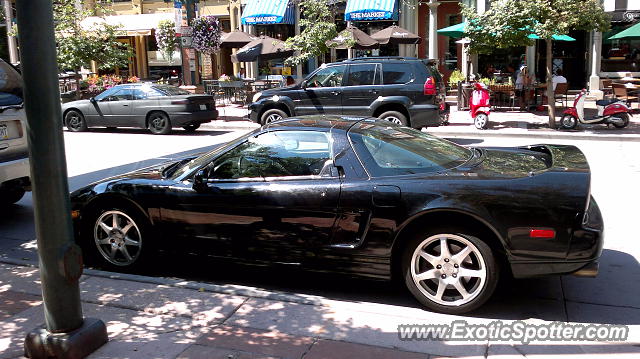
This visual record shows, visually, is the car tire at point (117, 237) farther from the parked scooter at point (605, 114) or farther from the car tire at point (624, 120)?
the car tire at point (624, 120)

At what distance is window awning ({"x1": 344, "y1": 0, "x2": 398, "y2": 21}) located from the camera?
2412 centimetres

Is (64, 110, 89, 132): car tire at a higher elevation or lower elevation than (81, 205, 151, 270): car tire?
higher

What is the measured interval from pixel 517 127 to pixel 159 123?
974 centimetres

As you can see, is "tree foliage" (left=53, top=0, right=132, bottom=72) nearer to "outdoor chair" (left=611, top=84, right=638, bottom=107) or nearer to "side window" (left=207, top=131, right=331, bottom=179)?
"outdoor chair" (left=611, top=84, right=638, bottom=107)

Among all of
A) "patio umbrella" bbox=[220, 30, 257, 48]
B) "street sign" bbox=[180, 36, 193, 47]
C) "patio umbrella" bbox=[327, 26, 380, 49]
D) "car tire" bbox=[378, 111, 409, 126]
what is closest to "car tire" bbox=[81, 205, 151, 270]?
"car tire" bbox=[378, 111, 409, 126]

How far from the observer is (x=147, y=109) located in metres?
16.6

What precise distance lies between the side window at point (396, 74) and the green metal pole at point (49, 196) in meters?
10.7

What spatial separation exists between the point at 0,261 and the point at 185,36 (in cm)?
1572

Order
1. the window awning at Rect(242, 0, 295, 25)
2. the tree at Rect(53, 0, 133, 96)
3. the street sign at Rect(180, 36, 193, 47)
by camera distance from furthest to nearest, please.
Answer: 1. the window awning at Rect(242, 0, 295, 25)
2. the tree at Rect(53, 0, 133, 96)
3. the street sign at Rect(180, 36, 193, 47)

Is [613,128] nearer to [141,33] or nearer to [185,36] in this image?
[185,36]

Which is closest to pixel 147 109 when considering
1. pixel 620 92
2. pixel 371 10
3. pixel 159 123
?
pixel 159 123

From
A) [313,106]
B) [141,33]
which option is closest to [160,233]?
[313,106]

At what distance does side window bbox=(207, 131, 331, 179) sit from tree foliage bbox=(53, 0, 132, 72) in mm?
17646

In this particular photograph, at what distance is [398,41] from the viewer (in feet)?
69.9
